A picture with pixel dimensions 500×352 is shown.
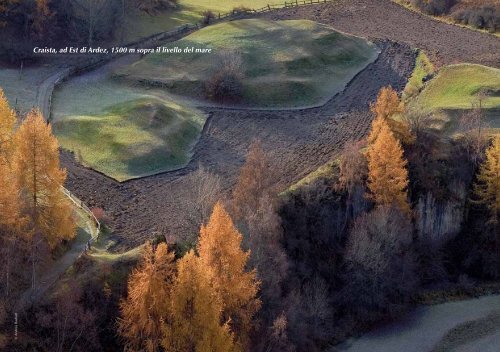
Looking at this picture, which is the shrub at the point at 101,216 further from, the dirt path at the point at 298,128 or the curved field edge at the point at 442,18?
the curved field edge at the point at 442,18

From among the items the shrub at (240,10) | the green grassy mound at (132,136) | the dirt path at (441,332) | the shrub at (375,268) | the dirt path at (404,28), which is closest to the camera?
the dirt path at (441,332)

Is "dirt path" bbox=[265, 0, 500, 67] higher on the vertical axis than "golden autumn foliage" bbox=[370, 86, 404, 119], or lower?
higher

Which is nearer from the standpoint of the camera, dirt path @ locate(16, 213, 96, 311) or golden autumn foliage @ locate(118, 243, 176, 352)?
golden autumn foliage @ locate(118, 243, 176, 352)

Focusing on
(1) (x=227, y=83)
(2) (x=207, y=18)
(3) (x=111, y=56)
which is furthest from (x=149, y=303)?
(2) (x=207, y=18)

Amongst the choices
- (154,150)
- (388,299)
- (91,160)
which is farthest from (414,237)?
(91,160)

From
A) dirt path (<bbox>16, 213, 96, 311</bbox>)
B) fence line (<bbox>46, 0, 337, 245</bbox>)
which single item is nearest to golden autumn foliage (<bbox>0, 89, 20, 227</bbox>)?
dirt path (<bbox>16, 213, 96, 311</bbox>)

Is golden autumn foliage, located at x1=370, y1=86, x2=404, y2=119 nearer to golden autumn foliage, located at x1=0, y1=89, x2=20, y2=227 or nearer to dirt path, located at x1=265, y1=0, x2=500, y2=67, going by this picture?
golden autumn foliage, located at x1=0, y1=89, x2=20, y2=227

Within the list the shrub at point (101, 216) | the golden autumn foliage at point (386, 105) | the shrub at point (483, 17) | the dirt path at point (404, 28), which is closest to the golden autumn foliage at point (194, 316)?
the shrub at point (101, 216)
